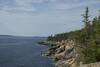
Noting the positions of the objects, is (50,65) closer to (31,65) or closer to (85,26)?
(31,65)

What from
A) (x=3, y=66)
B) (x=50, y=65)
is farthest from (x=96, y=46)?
(x=3, y=66)

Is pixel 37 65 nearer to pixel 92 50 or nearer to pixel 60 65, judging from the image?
pixel 60 65

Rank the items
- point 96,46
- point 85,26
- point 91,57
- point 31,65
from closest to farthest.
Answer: point 91,57 < point 96,46 < point 85,26 < point 31,65

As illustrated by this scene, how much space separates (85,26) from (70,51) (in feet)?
76.5

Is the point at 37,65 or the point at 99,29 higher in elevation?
the point at 99,29

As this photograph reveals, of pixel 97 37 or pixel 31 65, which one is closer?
pixel 97 37

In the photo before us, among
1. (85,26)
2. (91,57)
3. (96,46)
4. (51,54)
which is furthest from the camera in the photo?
(51,54)

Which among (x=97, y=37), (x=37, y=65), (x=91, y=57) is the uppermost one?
(x=97, y=37)

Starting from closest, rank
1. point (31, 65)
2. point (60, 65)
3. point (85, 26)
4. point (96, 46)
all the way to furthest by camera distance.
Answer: point (96, 46) < point (85, 26) < point (60, 65) < point (31, 65)

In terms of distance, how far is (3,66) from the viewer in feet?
254

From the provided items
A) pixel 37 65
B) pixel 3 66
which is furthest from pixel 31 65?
pixel 3 66

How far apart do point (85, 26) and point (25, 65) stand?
26809 millimetres

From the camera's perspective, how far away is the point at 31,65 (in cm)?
8012

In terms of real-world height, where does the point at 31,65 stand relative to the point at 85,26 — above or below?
below
